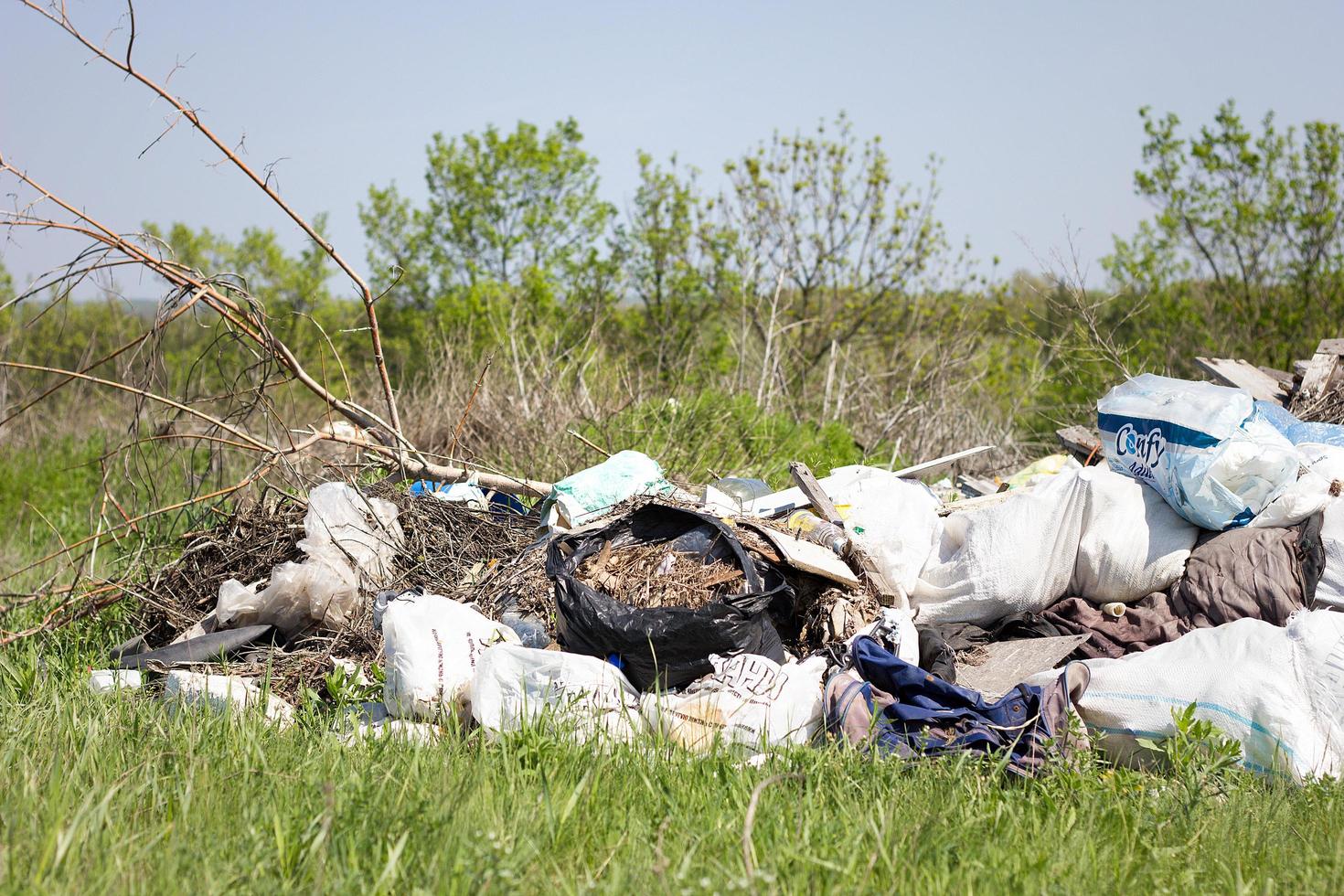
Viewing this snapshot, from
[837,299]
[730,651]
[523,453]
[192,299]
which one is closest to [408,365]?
[837,299]

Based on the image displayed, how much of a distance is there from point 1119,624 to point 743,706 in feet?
5.17

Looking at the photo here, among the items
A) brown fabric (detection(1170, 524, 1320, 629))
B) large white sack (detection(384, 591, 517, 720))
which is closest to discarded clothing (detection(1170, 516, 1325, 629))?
brown fabric (detection(1170, 524, 1320, 629))

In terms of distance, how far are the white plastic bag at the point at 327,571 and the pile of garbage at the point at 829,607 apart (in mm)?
11

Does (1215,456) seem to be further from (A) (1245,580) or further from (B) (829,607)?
(B) (829,607)

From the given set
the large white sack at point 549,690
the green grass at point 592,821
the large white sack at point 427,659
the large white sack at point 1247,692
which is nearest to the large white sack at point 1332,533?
the large white sack at point 1247,692

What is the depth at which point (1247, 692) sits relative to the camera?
289 cm

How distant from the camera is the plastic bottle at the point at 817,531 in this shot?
4.00m

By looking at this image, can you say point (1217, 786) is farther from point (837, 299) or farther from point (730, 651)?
point (837, 299)

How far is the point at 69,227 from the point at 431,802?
2.74 m

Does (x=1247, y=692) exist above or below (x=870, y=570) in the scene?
below

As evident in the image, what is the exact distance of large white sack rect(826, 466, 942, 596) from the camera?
4059 mm

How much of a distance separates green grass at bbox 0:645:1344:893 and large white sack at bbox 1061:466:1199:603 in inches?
44.2

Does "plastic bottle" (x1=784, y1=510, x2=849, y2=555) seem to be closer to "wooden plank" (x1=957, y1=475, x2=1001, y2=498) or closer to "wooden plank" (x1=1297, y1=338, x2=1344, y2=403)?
"wooden plank" (x1=957, y1=475, x2=1001, y2=498)

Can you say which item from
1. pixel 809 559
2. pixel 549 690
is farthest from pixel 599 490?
pixel 549 690
